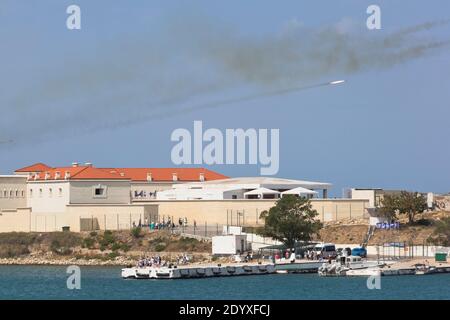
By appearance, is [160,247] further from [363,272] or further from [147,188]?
A: [363,272]

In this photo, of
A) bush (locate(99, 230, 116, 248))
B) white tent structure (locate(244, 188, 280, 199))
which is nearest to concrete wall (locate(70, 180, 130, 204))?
bush (locate(99, 230, 116, 248))

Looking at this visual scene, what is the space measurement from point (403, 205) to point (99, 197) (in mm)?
26399

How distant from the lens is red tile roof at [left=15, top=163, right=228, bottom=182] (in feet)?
424

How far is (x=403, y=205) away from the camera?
12050cm

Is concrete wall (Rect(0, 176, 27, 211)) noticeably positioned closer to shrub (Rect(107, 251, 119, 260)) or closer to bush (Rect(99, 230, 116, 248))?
bush (Rect(99, 230, 116, 248))

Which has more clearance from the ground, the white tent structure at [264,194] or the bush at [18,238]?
the white tent structure at [264,194]

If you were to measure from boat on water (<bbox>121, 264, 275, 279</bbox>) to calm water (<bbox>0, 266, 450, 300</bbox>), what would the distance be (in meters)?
1.35

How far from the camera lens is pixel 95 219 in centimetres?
12606

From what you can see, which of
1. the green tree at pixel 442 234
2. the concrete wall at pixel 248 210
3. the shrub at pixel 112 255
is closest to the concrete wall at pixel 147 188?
the concrete wall at pixel 248 210

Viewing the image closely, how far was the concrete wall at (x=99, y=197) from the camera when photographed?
127125 millimetres

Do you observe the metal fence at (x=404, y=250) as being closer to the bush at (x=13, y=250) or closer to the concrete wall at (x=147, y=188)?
the bush at (x=13, y=250)

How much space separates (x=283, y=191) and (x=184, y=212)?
1057cm

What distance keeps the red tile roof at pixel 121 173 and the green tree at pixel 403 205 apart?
2371 centimetres
